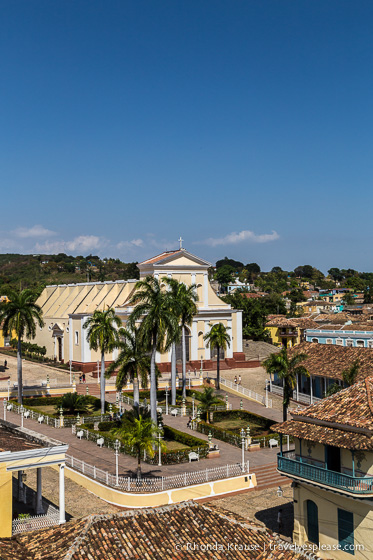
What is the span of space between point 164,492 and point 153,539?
31.0 feet

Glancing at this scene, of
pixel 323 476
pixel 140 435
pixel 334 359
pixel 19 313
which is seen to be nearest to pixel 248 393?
pixel 334 359

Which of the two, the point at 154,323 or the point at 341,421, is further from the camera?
the point at 154,323

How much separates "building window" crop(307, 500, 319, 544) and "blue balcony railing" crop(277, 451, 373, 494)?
1.14 metres

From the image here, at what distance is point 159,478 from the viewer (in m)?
25.2

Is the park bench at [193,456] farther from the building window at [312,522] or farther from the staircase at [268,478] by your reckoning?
the building window at [312,522]

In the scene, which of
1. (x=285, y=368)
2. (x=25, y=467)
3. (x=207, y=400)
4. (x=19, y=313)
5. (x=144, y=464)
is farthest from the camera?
(x=19, y=313)

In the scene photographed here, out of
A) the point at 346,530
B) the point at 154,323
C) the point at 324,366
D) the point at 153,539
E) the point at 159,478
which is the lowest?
the point at 159,478

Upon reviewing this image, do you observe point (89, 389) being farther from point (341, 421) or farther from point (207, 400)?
point (341, 421)

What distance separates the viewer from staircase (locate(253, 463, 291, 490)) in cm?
2644

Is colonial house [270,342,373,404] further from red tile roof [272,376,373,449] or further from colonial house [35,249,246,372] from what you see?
red tile roof [272,376,373,449]

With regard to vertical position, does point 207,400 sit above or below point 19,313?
below

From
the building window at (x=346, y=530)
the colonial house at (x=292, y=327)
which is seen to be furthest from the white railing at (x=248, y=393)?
the building window at (x=346, y=530)

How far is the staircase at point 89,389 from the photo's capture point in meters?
45.1

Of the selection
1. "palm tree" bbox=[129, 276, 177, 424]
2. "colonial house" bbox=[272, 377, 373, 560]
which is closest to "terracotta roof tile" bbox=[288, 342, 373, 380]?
"palm tree" bbox=[129, 276, 177, 424]
